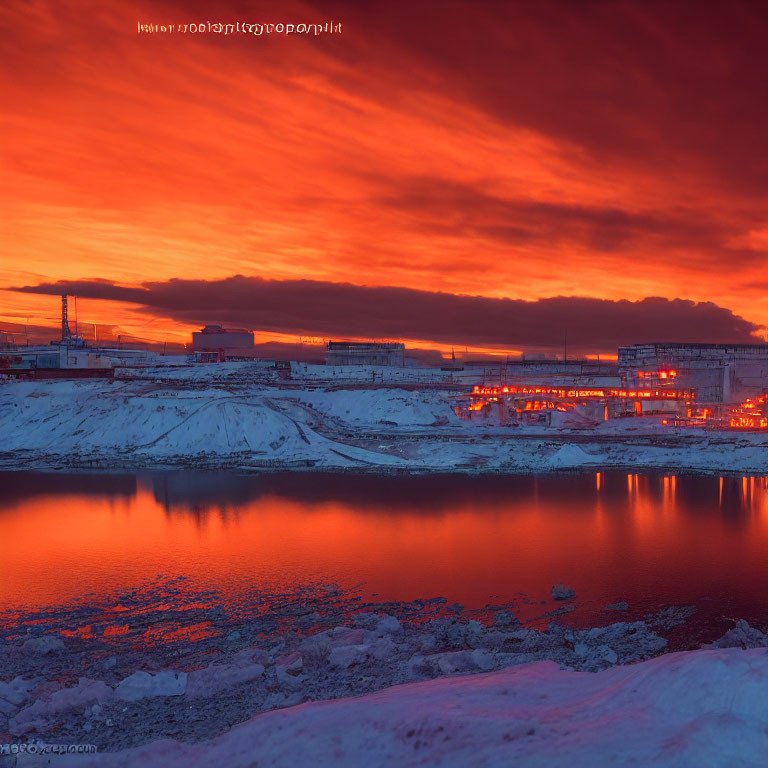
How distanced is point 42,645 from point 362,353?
66.6m

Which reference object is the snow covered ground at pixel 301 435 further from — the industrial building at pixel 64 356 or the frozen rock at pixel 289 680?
the frozen rock at pixel 289 680

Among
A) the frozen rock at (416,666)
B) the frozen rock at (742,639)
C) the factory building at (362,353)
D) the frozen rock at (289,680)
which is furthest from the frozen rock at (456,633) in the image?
the factory building at (362,353)

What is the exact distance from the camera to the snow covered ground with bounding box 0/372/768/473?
36.9 meters

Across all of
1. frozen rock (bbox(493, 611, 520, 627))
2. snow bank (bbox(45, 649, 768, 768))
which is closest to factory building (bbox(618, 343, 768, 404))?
frozen rock (bbox(493, 611, 520, 627))

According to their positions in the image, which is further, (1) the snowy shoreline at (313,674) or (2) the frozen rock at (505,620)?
(2) the frozen rock at (505,620)

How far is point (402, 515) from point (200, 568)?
30.6ft

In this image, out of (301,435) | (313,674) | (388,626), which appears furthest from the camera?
(301,435)

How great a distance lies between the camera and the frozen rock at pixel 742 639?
38.1ft

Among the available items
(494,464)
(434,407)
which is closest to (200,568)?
(494,464)

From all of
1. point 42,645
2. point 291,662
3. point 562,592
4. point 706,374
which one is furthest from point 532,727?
point 706,374

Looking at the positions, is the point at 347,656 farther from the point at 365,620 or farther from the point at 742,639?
the point at 742,639

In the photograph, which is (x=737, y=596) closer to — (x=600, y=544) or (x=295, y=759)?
(x=600, y=544)

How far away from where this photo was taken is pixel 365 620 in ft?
43.5

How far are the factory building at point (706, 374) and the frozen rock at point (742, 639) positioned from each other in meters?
45.9
